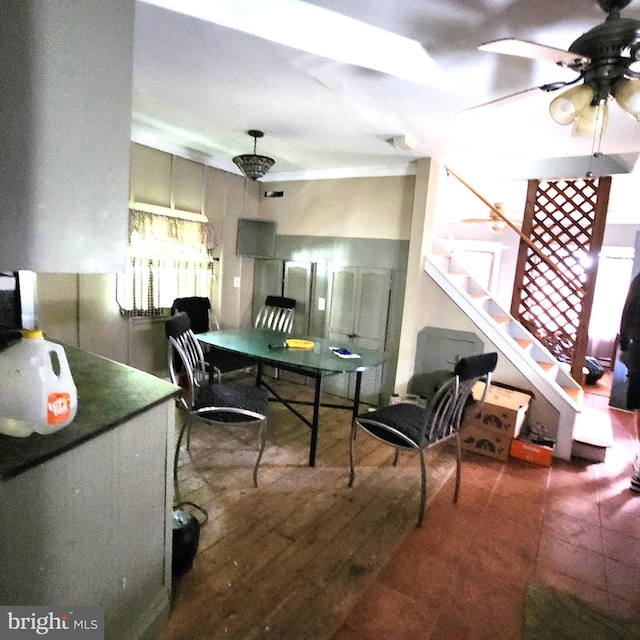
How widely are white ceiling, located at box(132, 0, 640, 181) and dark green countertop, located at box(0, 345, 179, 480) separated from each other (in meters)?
1.46

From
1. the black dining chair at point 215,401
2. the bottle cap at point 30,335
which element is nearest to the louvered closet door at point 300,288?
the black dining chair at point 215,401

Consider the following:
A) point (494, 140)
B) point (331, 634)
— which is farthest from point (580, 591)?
point (494, 140)

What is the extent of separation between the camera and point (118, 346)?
353 centimetres

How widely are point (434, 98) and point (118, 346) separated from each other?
3069 millimetres

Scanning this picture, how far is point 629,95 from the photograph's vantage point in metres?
1.38

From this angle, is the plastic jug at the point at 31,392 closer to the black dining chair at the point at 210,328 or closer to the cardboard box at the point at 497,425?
the black dining chair at the point at 210,328

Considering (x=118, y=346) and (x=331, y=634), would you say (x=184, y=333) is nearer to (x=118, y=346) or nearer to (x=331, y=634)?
(x=118, y=346)

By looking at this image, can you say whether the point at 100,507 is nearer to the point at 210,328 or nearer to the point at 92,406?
the point at 92,406

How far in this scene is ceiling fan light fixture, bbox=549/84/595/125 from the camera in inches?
58.3

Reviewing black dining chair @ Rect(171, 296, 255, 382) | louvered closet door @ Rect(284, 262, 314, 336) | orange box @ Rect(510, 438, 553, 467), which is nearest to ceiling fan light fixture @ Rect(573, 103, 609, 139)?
orange box @ Rect(510, 438, 553, 467)

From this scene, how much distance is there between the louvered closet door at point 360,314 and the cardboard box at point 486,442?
1.07m

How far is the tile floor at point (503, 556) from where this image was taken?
1.63 m

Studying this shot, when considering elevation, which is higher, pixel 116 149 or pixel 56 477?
pixel 116 149

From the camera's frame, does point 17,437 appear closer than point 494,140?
Yes
